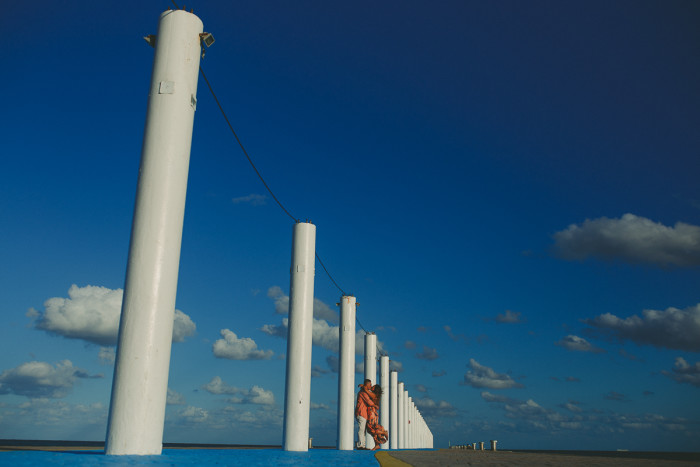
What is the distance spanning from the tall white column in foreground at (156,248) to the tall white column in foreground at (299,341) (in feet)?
23.0

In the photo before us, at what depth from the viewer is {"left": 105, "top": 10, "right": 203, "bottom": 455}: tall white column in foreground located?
676 cm

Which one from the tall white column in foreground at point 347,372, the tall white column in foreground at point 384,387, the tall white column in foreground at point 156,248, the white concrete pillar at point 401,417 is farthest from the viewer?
the white concrete pillar at point 401,417

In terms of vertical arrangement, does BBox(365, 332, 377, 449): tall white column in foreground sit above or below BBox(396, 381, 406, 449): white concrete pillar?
above

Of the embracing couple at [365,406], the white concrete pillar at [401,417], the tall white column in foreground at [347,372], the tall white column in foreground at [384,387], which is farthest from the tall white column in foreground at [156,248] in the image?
the white concrete pillar at [401,417]

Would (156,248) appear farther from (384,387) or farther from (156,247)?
(384,387)

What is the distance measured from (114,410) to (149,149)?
3.36m

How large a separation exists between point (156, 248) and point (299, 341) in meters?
7.43

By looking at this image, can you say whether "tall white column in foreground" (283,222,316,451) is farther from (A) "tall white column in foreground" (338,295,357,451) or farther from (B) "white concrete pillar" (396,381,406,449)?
(B) "white concrete pillar" (396,381,406,449)

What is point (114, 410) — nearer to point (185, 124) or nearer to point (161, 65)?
point (185, 124)

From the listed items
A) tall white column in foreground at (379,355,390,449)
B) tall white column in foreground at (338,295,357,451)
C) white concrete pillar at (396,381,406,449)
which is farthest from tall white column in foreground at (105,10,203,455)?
white concrete pillar at (396,381,406,449)

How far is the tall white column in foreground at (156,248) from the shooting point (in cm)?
676

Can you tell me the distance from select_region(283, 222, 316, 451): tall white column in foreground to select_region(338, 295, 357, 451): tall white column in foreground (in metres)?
7.24

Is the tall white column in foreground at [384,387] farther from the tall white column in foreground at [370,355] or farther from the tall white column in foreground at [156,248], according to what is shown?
the tall white column in foreground at [156,248]

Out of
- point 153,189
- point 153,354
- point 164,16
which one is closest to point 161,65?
point 164,16
